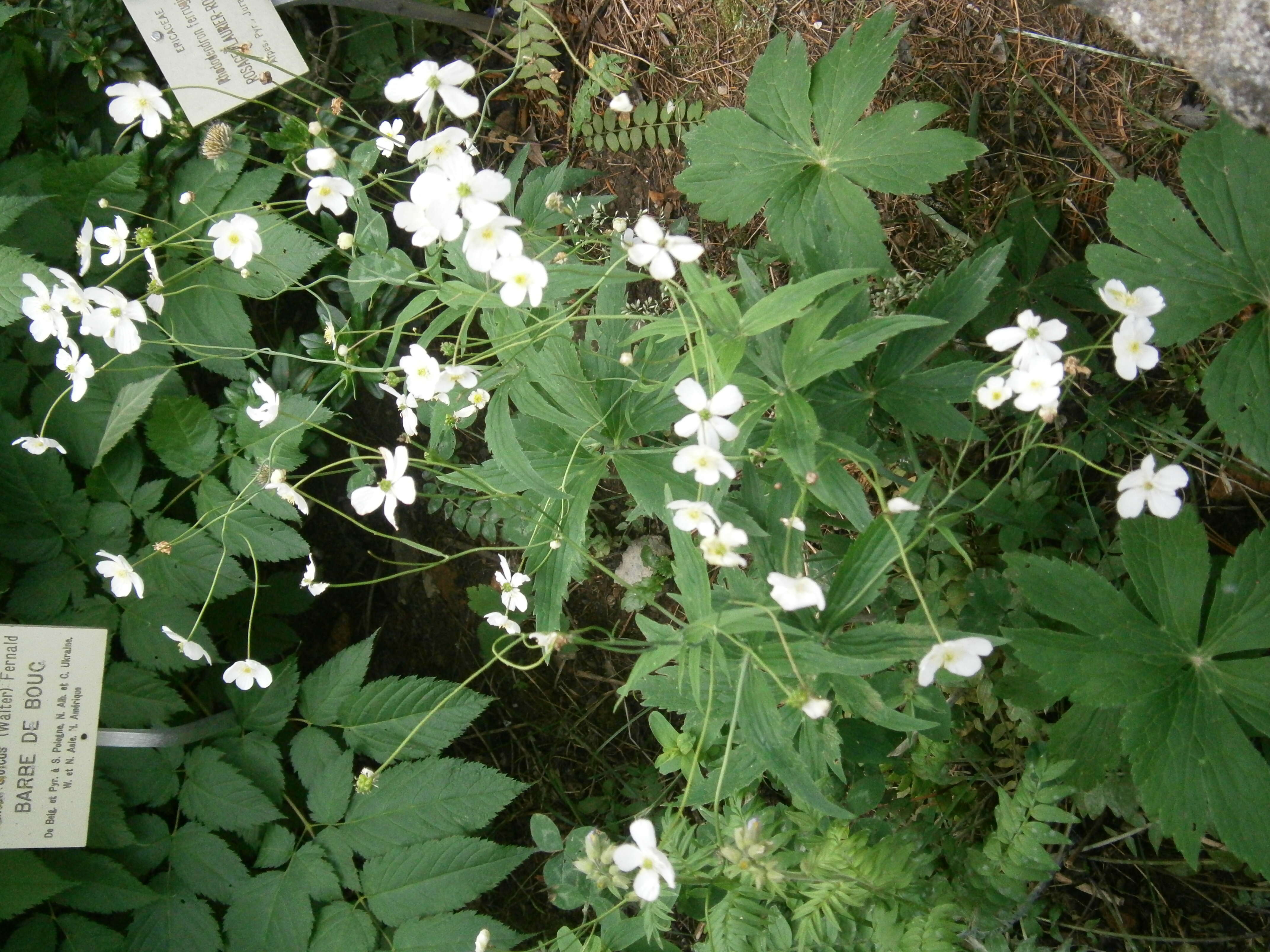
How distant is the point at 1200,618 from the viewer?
2.18 metres

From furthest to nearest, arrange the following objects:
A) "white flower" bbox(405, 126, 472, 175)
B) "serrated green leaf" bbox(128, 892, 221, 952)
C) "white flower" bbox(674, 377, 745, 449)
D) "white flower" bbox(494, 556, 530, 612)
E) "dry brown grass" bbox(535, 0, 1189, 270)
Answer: "serrated green leaf" bbox(128, 892, 221, 952)
"dry brown grass" bbox(535, 0, 1189, 270)
"white flower" bbox(494, 556, 530, 612)
"white flower" bbox(405, 126, 472, 175)
"white flower" bbox(674, 377, 745, 449)

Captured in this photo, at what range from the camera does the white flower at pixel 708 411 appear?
1696mm

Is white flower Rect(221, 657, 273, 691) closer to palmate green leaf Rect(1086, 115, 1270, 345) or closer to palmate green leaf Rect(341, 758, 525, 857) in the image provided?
palmate green leaf Rect(341, 758, 525, 857)

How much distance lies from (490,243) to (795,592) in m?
0.91

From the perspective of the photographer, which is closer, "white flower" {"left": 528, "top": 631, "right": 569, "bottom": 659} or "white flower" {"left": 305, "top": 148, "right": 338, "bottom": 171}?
"white flower" {"left": 528, "top": 631, "right": 569, "bottom": 659}

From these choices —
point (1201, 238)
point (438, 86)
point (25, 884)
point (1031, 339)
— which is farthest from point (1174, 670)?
point (25, 884)

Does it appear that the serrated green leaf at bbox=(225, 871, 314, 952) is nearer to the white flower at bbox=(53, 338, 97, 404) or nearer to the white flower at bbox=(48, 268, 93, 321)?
the white flower at bbox=(53, 338, 97, 404)

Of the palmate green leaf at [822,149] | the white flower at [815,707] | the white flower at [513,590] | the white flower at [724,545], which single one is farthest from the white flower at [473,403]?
the white flower at [815,707]

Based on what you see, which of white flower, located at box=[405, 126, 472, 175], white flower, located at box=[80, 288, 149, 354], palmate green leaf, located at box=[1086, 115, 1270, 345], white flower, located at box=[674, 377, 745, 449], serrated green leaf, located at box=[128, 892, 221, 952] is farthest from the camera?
serrated green leaf, located at box=[128, 892, 221, 952]

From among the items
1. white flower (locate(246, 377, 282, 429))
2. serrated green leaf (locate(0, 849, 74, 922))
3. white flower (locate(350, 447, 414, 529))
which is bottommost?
serrated green leaf (locate(0, 849, 74, 922))

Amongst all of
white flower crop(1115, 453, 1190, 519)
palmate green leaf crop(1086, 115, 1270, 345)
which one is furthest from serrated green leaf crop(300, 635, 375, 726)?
A: palmate green leaf crop(1086, 115, 1270, 345)

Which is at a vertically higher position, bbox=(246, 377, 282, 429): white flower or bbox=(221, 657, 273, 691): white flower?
bbox=(246, 377, 282, 429): white flower

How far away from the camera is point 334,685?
10.1 ft

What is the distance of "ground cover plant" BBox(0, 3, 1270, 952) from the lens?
6.35ft
